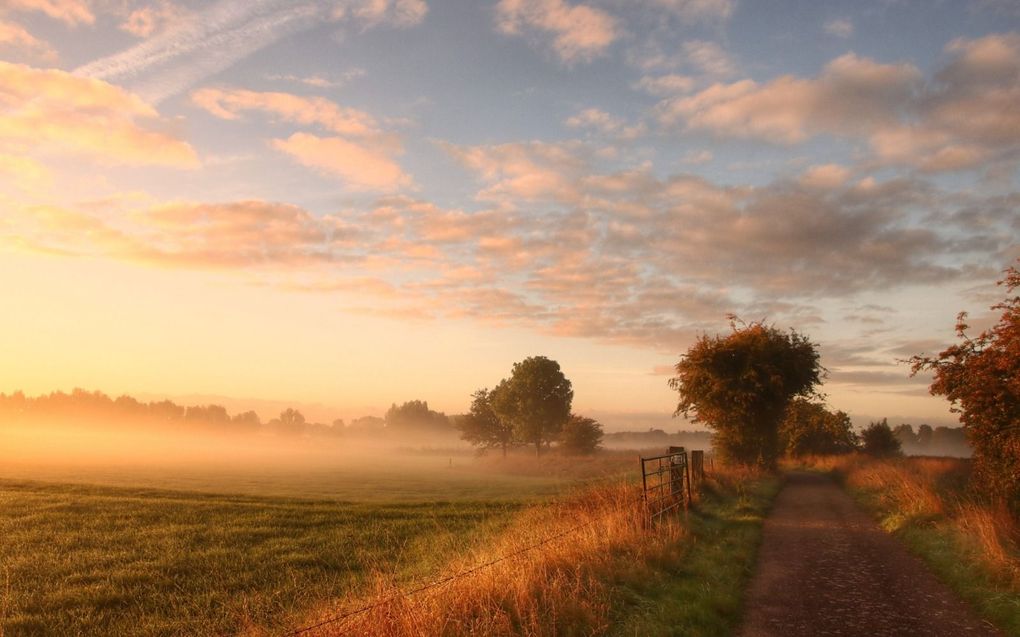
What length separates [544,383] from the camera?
247 feet

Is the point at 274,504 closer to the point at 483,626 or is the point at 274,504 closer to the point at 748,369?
the point at 483,626

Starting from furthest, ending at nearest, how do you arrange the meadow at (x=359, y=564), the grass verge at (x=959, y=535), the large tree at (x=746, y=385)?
the large tree at (x=746, y=385), the grass verge at (x=959, y=535), the meadow at (x=359, y=564)

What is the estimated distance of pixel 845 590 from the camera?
37.7 feet

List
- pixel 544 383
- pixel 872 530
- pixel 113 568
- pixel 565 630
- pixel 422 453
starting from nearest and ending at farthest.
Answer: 1. pixel 565 630
2. pixel 113 568
3. pixel 872 530
4. pixel 544 383
5. pixel 422 453

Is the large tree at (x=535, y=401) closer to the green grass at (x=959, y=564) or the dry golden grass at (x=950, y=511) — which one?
the dry golden grass at (x=950, y=511)

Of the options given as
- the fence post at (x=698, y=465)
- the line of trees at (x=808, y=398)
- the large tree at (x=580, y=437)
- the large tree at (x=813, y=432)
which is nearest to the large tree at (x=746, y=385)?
the line of trees at (x=808, y=398)

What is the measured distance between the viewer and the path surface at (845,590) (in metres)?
9.43

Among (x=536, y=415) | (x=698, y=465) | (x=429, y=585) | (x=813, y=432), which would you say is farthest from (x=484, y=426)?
(x=429, y=585)

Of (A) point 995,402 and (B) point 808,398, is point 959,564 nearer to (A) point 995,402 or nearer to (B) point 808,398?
(A) point 995,402

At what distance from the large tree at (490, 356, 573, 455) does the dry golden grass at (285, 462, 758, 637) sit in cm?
5901

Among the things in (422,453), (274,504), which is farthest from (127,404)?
(274,504)

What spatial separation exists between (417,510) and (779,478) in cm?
2242

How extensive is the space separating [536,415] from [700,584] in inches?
2471

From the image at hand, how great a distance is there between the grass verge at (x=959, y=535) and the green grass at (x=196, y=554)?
1068 centimetres
